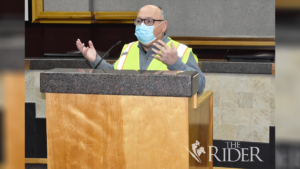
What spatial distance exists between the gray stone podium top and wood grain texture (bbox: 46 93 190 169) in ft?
0.07

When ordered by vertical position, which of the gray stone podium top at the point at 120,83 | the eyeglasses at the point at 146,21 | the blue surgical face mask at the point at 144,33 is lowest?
the gray stone podium top at the point at 120,83

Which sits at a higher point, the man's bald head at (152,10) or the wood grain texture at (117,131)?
the man's bald head at (152,10)

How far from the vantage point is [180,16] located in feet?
12.3

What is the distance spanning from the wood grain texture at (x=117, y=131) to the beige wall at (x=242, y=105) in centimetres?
178

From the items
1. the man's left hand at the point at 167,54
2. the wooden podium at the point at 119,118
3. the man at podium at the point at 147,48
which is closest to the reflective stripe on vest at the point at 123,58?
the man at podium at the point at 147,48

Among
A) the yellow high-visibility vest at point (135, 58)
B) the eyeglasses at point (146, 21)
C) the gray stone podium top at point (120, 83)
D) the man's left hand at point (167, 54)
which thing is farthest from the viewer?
the eyeglasses at point (146, 21)

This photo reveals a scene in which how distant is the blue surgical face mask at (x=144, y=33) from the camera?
205cm

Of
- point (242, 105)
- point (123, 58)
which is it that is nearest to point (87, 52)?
point (123, 58)

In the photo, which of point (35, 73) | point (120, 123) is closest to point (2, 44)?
point (120, 123)

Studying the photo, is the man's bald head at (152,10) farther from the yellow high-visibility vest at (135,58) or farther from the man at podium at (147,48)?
the yellow high-visibility vest at (135,58)

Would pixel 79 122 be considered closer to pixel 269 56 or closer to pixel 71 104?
pixel 71 104

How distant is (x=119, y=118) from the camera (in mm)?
1056

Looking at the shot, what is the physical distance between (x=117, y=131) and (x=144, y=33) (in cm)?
110

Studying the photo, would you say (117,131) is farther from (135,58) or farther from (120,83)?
(135,58)
